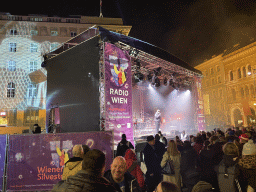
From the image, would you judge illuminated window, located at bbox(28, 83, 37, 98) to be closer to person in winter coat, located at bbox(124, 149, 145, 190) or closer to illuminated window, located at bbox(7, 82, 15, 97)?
illuminated window, located at bbox(7, 82, 15, 97)

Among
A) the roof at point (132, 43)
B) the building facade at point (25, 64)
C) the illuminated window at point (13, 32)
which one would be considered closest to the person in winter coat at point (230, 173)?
the roof at point (132, 43)

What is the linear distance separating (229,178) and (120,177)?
1.61m

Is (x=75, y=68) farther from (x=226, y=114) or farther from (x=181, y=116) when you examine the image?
(x=226, y=114)

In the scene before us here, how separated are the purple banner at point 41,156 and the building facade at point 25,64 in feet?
73.1

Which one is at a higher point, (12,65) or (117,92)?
(12,65)

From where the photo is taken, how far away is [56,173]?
5.39 metres

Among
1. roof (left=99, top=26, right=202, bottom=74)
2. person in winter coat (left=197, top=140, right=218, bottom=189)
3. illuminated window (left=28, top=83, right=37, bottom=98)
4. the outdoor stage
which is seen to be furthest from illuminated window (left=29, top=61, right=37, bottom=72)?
person in winter coat (left=197, top=140, right=218, bottom=189)

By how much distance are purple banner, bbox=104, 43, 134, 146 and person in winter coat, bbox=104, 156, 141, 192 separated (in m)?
5.66

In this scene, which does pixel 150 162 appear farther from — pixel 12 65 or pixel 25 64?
pixel 12 65

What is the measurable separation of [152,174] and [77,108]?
684 centimetres

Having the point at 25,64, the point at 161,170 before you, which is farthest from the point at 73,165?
the point at 25,64

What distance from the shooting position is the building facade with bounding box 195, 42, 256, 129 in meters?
29.8

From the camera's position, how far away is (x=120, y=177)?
2633 mm

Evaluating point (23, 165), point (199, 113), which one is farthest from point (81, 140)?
point (199, 113)
